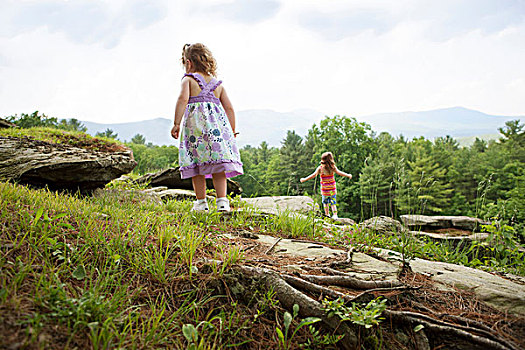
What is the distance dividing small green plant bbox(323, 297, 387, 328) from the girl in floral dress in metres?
2.56

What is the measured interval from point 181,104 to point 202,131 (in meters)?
0.46

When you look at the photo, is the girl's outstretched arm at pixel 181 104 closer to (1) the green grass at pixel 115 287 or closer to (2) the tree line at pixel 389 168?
(1) the green grass at pixel 115 287

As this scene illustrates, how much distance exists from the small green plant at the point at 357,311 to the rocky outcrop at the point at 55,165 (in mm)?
4234

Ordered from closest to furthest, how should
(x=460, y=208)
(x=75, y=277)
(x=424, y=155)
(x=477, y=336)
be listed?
(x=477, y=336) → (x=75, y=277) → (x=460, y=208) → (x=424, y=155)

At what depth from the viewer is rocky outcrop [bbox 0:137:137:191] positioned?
4.27 m

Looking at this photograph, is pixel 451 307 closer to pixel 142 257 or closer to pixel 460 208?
pixel 142 257

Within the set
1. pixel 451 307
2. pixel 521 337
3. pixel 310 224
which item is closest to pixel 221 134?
pixel 310 224

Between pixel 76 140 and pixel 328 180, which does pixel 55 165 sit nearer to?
pixel 76 140

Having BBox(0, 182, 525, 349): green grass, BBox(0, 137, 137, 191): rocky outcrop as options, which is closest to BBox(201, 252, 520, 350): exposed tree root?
BBox(0, 182, 525, 349): green grass

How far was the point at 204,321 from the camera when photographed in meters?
1.70

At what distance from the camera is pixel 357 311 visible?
182 cm

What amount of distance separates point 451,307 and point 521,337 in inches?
14.9

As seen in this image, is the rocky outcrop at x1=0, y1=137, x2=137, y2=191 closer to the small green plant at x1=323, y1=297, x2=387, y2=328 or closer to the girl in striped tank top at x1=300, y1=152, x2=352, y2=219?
the small green plant at x1=323, y1=297, x2=387, y2=328

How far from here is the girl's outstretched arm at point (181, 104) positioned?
417 centimetres
